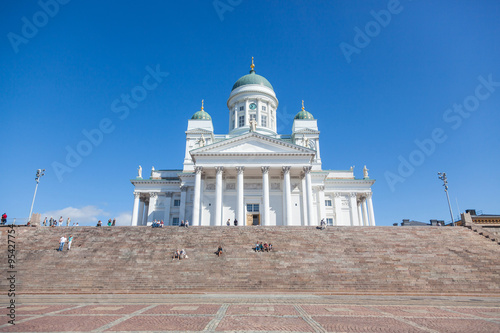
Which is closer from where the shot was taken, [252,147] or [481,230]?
[481,230]

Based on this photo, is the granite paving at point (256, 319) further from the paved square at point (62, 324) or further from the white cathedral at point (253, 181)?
the white cathedral at point (253, 181)

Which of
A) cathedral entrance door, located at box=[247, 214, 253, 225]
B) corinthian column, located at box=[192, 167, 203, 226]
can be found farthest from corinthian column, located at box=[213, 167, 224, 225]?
cathedral entrance door, located at box=[247, 214, 253, 225]

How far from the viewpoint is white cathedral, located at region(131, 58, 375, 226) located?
34875 millimetres

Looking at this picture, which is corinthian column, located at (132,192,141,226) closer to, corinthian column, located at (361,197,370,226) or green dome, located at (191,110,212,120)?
green dome, located at (191,110,212,120)

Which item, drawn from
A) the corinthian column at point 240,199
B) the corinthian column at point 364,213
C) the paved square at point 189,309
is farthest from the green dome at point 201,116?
the paved square at point 189,309

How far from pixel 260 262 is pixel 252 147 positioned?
60.8 ft

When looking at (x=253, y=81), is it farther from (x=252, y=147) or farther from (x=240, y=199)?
(x=240, y=199)

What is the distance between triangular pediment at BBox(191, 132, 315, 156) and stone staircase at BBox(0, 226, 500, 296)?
1191 centimetres

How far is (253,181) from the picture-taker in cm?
3844

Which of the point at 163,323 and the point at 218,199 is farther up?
the point at 218,199

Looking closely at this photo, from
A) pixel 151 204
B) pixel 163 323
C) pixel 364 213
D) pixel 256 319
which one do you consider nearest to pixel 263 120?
pixel 364 213

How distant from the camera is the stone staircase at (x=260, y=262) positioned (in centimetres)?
1705

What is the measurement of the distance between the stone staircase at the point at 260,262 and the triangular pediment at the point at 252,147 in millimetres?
11905

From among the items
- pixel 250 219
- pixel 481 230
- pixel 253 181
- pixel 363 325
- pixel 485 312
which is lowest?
pixel 485 312
